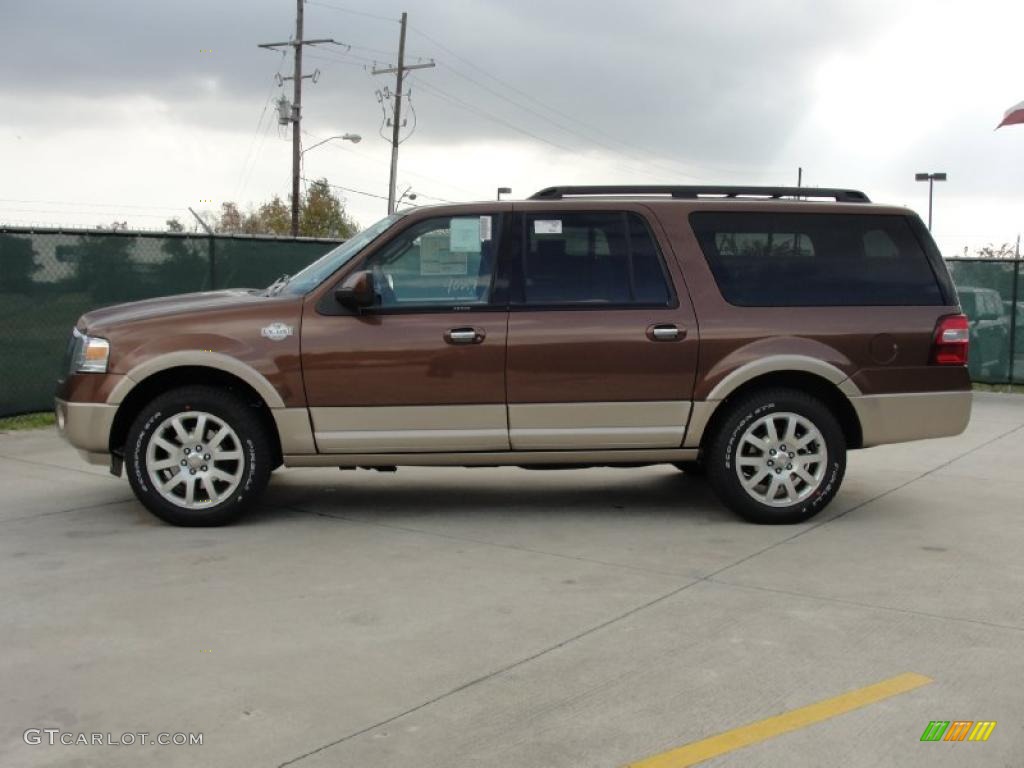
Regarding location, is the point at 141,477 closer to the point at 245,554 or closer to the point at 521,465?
the point at 245,554

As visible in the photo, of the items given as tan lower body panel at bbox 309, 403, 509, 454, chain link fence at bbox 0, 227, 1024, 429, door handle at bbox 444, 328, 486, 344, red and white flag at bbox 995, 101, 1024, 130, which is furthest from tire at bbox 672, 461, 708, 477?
red and white flag at bbox 995, 101, 1024, 130

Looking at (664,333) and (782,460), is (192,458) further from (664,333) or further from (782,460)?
(782,460)

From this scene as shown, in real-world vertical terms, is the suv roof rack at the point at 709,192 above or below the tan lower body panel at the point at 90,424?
above

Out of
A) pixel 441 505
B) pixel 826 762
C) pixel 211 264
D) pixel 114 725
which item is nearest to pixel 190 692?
pixel 114 725

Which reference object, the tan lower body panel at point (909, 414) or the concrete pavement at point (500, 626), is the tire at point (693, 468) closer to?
the concrete pavement at point (500, 626)

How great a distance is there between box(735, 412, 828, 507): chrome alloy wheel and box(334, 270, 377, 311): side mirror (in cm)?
236

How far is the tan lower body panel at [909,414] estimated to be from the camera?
275 inches

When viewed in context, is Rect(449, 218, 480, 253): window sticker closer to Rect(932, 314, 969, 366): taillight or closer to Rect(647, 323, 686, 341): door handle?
Rect(647, 323, 686, 341): door handle

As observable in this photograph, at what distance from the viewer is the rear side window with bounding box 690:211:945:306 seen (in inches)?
277

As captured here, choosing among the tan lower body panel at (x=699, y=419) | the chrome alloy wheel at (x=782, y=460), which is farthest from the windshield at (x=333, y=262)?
the chrome alloy wheel at (x=782, y=460)

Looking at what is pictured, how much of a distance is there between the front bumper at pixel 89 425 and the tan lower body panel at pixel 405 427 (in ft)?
3.87

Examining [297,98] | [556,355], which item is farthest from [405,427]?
[297,98]

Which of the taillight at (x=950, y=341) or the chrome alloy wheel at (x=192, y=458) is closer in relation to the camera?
the chrome alloy wheel at (x=192, y=458)

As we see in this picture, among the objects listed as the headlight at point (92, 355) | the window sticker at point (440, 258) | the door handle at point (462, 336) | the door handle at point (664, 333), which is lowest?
the headlight at point (92, 355)
